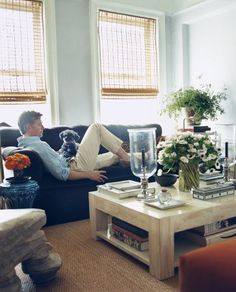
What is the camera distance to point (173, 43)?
213 inches

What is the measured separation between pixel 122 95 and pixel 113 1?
4.23ft

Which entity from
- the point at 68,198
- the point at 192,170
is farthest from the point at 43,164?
the point at 192,170

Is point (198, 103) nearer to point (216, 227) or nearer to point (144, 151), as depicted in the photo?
point (144, 151)

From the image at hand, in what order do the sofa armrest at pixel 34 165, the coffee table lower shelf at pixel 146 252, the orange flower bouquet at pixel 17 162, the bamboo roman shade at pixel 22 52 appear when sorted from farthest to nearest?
the bamboo roman shade at pixel 22 52 < the sofa armrest at pixel 34 165 < the orange flower bouquet at pixel 17 162 < the coffee table lower shelf at pixel 146 252

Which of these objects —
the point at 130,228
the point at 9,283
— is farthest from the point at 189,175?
the point at 9,283

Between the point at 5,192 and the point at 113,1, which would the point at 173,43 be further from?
the point at 5,192

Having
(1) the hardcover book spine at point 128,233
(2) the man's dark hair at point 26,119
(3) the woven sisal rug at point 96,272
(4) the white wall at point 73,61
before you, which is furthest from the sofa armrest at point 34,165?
(4) the white wall at point 73,61

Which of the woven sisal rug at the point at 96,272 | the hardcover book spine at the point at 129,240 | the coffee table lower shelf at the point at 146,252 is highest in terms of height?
the hardcover book spine at the point at 129,240

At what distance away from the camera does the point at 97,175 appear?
3.23 metres

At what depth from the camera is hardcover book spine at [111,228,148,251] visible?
2.20 meters

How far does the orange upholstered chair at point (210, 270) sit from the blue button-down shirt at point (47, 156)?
1892 mm

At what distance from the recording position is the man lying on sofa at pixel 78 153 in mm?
2990

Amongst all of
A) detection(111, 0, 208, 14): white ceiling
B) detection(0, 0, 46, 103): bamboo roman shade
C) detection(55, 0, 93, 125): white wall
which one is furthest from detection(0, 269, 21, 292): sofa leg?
detection(111, 0, 208, 14): white ceiling

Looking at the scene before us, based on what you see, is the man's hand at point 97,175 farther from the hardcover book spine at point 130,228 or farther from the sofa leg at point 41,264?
the sofa leg at point 41,264
